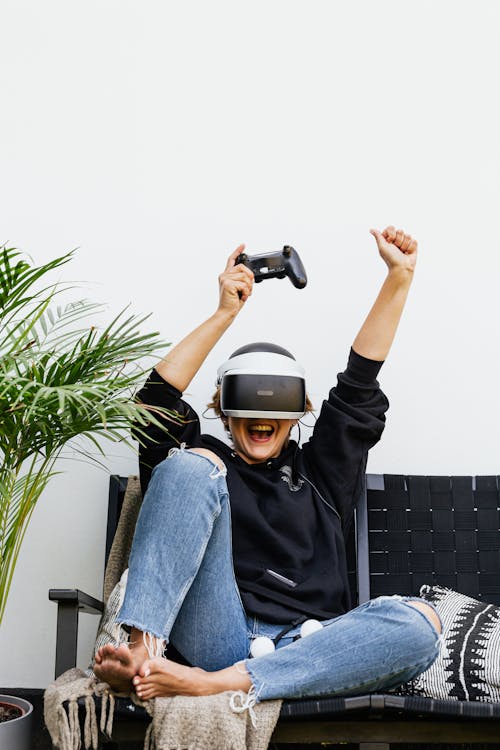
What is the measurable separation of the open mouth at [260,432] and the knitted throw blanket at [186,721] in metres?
0.73

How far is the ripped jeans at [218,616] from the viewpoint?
1.74 meters

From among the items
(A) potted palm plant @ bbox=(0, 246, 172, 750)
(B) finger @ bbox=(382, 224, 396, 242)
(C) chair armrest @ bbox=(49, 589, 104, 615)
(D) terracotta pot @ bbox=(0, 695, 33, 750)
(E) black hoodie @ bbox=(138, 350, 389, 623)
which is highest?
(B) finger @ bbox=(382, 224, 396, 242)

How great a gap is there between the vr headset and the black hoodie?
12 cm

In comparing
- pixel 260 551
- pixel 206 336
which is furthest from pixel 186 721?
pixel 206 336

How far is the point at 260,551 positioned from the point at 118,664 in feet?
1.87

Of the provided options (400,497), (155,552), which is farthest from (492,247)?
(155,552)

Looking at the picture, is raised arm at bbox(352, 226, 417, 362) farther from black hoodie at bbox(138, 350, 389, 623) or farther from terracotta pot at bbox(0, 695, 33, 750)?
terracotta pot at bbox(0, 695, 33, 750)

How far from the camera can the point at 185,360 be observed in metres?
2.22

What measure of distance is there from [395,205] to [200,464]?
1202mm

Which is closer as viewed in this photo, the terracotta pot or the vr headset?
the terracotta pot

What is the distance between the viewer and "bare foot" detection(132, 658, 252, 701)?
66.4 inches

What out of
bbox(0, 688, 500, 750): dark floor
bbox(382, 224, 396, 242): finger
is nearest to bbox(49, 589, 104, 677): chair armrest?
bbox(0, 688, 500, 750): dark floor

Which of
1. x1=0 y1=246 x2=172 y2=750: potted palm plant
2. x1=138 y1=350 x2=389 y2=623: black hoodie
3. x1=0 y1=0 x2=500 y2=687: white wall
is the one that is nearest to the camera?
x1=0 y1=246 x2=172 y2=750: potted palm plant

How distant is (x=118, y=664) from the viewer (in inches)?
65.8
